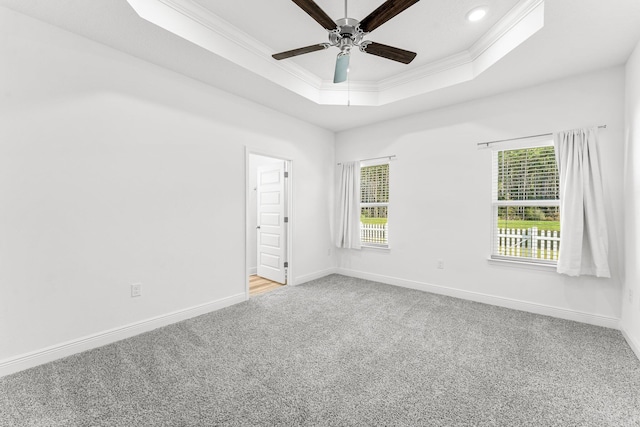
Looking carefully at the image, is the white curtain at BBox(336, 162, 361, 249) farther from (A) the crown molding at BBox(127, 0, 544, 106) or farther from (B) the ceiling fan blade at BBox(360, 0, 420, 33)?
(B) the ceiling fan blade at BBox(360, 0, 420, 33)

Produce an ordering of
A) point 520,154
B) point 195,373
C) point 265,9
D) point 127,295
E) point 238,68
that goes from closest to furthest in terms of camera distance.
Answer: point 195,373 → point 265,9 → point 127,295 → point 238,68 → point 520,154

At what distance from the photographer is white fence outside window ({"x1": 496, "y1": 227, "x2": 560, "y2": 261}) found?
317cm

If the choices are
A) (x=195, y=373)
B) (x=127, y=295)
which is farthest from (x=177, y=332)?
(x=195, y=373)

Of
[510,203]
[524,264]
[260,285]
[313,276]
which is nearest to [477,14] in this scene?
[510,203]

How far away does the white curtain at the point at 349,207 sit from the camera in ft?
15.6

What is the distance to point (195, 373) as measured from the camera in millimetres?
1981

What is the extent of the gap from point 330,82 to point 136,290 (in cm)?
335

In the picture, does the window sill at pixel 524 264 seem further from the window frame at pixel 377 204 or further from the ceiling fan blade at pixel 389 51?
the ceiling fan blade at pixel 389 51

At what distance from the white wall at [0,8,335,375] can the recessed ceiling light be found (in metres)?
2.60

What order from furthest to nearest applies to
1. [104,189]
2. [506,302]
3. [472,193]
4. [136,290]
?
[472,193]
[506,302]
[136,290]
[104,189]

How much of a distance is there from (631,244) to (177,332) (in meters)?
4.33

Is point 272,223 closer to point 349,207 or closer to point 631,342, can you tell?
point 349,207

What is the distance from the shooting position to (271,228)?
15.3ft

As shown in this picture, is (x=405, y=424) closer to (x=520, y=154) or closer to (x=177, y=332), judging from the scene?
(x=177, y=332)
